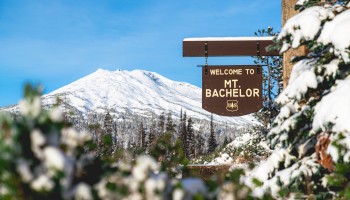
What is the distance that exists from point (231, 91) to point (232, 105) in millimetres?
205

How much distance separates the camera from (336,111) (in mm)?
Answer: 3998

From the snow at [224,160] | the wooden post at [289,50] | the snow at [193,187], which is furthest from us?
the snow at [224,160]

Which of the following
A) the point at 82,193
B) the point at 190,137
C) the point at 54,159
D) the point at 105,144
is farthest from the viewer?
the point at 190,137

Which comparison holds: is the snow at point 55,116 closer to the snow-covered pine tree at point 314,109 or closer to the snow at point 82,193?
the snow at point 82,193

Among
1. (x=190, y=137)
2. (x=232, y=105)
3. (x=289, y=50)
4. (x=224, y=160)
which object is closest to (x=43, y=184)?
(x=289, y=50)

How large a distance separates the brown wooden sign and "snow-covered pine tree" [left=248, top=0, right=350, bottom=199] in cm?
172

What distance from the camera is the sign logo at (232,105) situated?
6.91m

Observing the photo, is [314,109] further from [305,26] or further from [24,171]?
[24,171]

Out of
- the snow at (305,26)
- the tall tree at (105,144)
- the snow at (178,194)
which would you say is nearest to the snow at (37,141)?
the snow at (178,194)

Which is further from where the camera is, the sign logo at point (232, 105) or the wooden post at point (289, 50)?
the sign logo at point (232, 105)

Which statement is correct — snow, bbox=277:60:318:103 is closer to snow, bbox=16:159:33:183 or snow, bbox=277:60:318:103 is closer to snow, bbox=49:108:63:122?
snow, bbox=49:108:63:122

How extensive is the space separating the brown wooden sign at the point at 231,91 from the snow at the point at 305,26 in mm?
2138

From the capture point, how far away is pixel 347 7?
5.04 metres

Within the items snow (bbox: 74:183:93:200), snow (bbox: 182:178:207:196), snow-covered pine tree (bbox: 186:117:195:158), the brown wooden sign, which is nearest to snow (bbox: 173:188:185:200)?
snow (bbox: 182:178:207:196)
